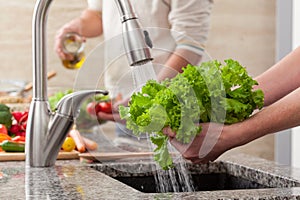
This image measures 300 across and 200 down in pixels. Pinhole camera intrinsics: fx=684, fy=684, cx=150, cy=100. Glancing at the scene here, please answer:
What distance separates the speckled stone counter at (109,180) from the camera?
1.21m

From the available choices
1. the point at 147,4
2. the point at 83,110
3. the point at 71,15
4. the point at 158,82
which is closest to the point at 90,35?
the point at 147,4

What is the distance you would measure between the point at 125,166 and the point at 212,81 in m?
0.50

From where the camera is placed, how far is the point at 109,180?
1.43 metres

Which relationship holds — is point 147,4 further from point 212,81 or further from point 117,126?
point 212,81

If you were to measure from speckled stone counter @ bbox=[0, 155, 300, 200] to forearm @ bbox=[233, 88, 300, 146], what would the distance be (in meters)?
0.12

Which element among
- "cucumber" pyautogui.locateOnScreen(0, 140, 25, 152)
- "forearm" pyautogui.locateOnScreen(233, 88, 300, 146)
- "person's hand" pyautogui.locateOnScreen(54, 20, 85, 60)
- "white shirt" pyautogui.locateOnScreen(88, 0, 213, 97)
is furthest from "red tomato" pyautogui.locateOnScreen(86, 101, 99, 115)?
"person's hand" pyautogui.locateOnScreen(54, 20, 85, 60)

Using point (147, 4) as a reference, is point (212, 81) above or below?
below

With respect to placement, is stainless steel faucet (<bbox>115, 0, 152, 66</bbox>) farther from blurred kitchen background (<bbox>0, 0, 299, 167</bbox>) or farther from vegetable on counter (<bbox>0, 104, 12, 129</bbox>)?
blurred kitchen background (<bbox>0, 0, 299, 167</bbox>)

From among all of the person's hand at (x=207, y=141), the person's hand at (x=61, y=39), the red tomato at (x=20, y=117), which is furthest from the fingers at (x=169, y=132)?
the person's hand at (x=61, y=39)

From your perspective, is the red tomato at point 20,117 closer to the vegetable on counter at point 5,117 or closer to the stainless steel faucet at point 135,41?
the vegetable on counter at point 5,117

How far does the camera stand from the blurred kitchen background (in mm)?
4289

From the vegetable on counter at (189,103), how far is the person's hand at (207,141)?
14mm

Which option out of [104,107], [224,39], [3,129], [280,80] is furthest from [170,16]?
[224,39]

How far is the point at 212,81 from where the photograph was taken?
54.6 inches
